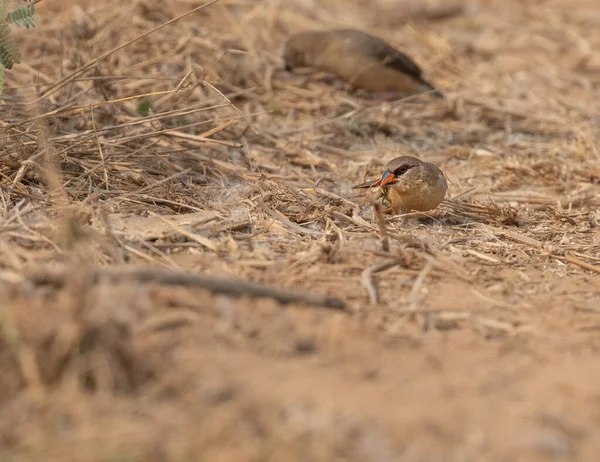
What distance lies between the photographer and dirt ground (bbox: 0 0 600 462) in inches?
92.4

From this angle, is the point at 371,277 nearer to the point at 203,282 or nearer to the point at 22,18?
the point at 203,282

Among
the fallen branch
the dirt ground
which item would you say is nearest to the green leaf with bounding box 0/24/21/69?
the dirt ground

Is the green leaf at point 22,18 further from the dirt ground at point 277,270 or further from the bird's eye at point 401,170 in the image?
the bird's eye at point 401,170

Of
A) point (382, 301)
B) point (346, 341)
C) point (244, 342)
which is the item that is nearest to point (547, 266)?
point (382, 301)

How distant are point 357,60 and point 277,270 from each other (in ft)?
11.9

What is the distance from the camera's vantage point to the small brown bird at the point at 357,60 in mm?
6723

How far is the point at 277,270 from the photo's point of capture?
3414 mm

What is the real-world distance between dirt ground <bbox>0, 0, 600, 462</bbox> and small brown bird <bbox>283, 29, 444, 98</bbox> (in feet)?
0.47

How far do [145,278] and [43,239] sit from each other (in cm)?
74

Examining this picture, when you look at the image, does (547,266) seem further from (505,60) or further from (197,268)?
(505,60)

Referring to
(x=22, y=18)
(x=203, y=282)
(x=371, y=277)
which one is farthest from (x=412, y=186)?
(x=22, y=18)

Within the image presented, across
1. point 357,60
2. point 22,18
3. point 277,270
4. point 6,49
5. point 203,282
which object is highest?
point 22,18

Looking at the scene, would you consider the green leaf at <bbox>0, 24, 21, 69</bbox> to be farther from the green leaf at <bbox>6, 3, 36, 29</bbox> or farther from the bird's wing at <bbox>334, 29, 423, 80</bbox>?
the bird's wing at <bbox>334, 29, 423, 80</bbox>

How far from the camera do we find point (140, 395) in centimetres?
245
